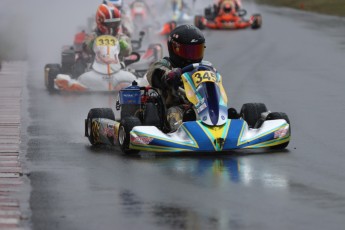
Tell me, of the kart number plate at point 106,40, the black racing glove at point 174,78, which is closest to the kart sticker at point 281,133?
the black racing glove at point 174,78

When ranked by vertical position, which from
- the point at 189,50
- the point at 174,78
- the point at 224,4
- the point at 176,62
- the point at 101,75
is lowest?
the point at 101,75

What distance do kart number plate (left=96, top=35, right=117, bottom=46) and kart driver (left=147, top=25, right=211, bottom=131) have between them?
8146 mm

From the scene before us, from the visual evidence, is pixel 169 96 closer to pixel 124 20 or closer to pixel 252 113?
pixel 252 113

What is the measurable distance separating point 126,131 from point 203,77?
97 centimetres

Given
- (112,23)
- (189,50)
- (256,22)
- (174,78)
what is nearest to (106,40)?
(112,23)

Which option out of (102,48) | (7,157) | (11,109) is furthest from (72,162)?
(102,48)

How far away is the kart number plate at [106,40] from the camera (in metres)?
21.1

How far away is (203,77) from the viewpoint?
12.2 metres

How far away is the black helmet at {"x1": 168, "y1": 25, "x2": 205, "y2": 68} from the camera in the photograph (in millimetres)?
12828

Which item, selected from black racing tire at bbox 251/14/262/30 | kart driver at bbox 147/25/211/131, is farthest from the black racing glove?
black racing tire at bbox 251/14/262/30

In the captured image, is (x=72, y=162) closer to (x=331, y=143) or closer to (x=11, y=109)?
(x=331, y=143)

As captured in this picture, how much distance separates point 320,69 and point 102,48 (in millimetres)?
4690

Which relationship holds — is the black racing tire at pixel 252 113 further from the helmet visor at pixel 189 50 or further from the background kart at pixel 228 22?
the background kart at pixel 228 22

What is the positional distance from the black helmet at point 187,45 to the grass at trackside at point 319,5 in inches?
1033
